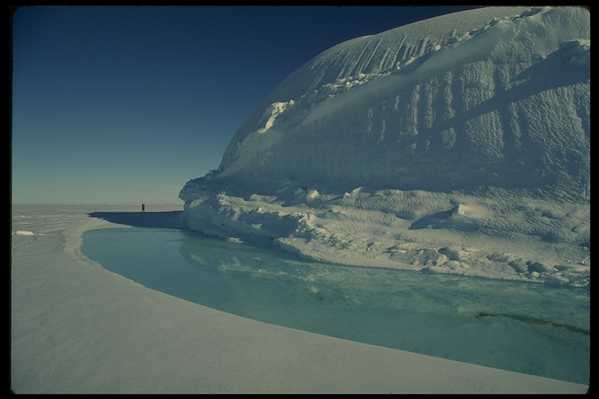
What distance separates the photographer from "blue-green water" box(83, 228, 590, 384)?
10.5ft

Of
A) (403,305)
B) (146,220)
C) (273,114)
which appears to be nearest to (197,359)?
(403,305)

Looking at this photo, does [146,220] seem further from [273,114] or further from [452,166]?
[452,166]

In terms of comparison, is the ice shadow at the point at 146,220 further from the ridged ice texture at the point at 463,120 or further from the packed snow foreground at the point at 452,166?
the ridged ice texture at the point at 463,120

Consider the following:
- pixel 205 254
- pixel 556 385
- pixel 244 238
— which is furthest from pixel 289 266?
pixel 556 385

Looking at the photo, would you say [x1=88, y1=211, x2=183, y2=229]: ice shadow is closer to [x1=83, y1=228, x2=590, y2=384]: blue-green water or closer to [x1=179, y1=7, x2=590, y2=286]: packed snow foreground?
[x1=179, y1=7, x2=590, y2=286]: packed snow foreground

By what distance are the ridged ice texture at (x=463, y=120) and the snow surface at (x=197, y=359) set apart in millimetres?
5806

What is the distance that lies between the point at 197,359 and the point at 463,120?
26.2 ft

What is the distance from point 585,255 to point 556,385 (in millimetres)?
4228

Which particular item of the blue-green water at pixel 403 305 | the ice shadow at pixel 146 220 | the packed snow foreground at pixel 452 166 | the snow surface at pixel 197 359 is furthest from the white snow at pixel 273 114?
the snow surface at pixel 197 359

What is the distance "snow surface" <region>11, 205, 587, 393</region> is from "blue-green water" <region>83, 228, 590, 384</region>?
0.80 m

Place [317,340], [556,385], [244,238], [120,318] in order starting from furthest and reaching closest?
[244,238], [120,318], [317,340], [556,385]

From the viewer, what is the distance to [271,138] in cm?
1190
